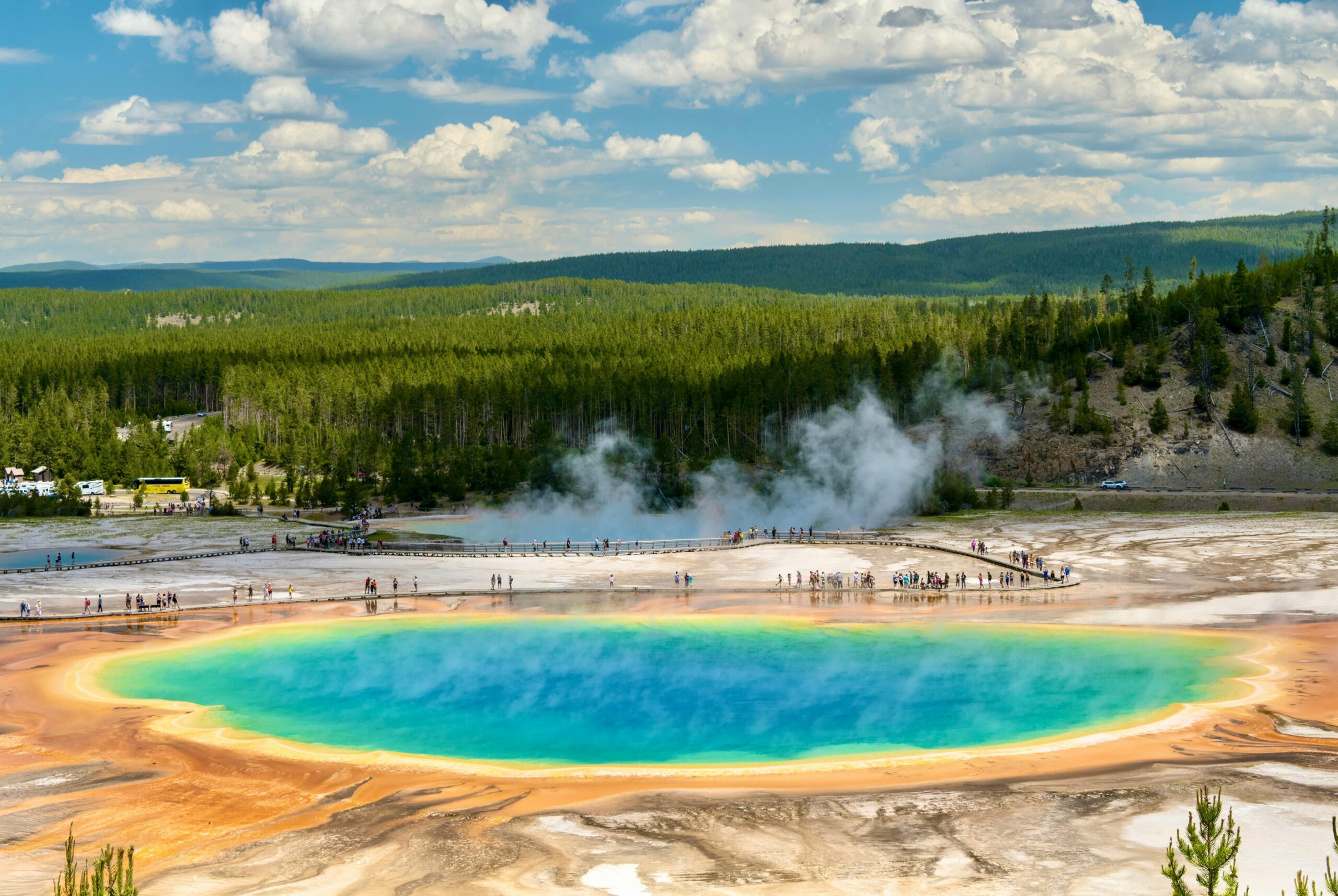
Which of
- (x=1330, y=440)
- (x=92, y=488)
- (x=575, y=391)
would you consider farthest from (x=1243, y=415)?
(x=92, y=488)

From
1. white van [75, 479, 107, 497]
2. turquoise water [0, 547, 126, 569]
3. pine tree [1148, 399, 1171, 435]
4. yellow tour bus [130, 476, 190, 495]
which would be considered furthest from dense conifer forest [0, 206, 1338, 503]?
turquoise water [0, 547, 126, 569]

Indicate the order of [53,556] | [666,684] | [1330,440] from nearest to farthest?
[666,684], [53,556], [1330,440]

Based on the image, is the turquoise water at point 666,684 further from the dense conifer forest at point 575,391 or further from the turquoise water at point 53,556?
the dense conifer forest at point 575,391

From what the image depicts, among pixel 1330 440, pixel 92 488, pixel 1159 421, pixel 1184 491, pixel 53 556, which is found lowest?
pixel 53 556

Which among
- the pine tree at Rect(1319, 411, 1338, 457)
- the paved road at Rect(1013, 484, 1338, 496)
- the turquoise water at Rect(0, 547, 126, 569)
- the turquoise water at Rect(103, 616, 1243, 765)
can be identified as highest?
the pine tree at Rect(1319, 411, 1338, 457)

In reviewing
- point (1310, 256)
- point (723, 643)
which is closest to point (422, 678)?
point (723, 643)

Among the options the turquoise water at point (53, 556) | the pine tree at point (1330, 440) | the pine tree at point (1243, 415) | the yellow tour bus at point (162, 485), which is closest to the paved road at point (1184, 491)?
the pine tree at point (1330, 440)

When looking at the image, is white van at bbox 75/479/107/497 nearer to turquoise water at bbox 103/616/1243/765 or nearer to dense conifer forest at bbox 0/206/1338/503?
dense conifer forest at bbox 0/206/1338/503

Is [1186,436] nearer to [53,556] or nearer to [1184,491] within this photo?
[1184,491]
